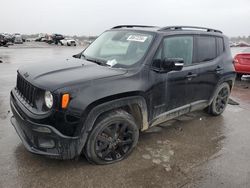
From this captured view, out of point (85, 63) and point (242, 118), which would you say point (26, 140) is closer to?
point (85, 63)

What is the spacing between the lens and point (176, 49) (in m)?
4.18

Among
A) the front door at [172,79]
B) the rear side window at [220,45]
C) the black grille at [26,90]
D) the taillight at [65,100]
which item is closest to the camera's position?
the taillight at [65,100]

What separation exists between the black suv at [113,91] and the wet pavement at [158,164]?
28 cm

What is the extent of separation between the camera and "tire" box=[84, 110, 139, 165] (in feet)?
10.6

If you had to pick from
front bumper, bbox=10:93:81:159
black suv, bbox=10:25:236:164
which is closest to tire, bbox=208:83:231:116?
black suv, bbox=10:25:236:164

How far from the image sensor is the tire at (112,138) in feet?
10.6

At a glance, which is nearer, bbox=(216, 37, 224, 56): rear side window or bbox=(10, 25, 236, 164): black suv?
bbox=(10, 25, 236, 164): black suv

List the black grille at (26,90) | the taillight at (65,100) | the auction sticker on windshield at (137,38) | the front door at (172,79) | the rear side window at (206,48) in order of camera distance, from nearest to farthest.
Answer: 1. the taillight at (65,100)
2. the black grille at (26,90)
3. the front door at (172,79)
4. the auction sticker on windshield at (137,38)
5. the rear side window at (206,48)

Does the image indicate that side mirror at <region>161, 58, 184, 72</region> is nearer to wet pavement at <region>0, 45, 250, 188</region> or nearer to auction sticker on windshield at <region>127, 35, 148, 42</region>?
auction sticker on windshield at <region>127, 35, 148, 42</region>

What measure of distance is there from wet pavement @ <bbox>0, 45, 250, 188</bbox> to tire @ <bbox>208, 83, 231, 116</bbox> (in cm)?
64

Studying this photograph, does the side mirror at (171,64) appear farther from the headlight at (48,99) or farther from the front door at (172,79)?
the headlight at (48,99)

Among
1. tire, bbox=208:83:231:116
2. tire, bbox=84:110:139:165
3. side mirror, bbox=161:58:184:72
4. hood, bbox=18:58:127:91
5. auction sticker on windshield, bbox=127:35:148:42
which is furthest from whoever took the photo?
tire, bbox=208:83:231:116

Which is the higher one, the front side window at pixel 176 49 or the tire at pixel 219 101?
the front side window at pixel 176 49

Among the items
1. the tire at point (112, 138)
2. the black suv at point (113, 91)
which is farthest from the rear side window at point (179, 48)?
the tire at point (112, 138)
